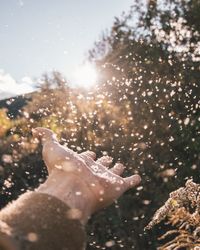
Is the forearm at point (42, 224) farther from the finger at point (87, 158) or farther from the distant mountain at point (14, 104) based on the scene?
the distant mountain at point (14, 104)

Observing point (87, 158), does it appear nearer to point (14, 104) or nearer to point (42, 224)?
point (42, 224)

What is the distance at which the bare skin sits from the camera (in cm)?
209

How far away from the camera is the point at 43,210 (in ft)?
6.07

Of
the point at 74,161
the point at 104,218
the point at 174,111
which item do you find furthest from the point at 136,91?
the point at 74,161

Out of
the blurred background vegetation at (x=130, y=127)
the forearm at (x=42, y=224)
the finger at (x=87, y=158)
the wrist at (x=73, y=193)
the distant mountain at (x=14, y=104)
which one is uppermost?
the distant mountain at (x=14, y=104)

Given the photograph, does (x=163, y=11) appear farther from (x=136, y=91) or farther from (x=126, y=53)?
(x=136, y=91)

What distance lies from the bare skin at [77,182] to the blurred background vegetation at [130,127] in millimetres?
8493

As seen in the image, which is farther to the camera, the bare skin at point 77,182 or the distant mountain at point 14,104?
the distant mountain at point 14,104

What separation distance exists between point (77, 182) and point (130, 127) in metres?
12.9

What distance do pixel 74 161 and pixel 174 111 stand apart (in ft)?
47.1

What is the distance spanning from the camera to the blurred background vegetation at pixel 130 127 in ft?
42.5

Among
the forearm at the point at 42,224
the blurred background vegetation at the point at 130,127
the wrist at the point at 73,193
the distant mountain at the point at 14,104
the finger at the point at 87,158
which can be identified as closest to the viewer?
the forearm at the point at 42,224

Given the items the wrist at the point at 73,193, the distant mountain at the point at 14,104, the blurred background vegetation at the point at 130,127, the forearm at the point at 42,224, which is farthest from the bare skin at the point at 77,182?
the distant mountain at the point at 14,104

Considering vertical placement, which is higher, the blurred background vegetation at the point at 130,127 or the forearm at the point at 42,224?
the blurred background vegetation at the point at 130,127
